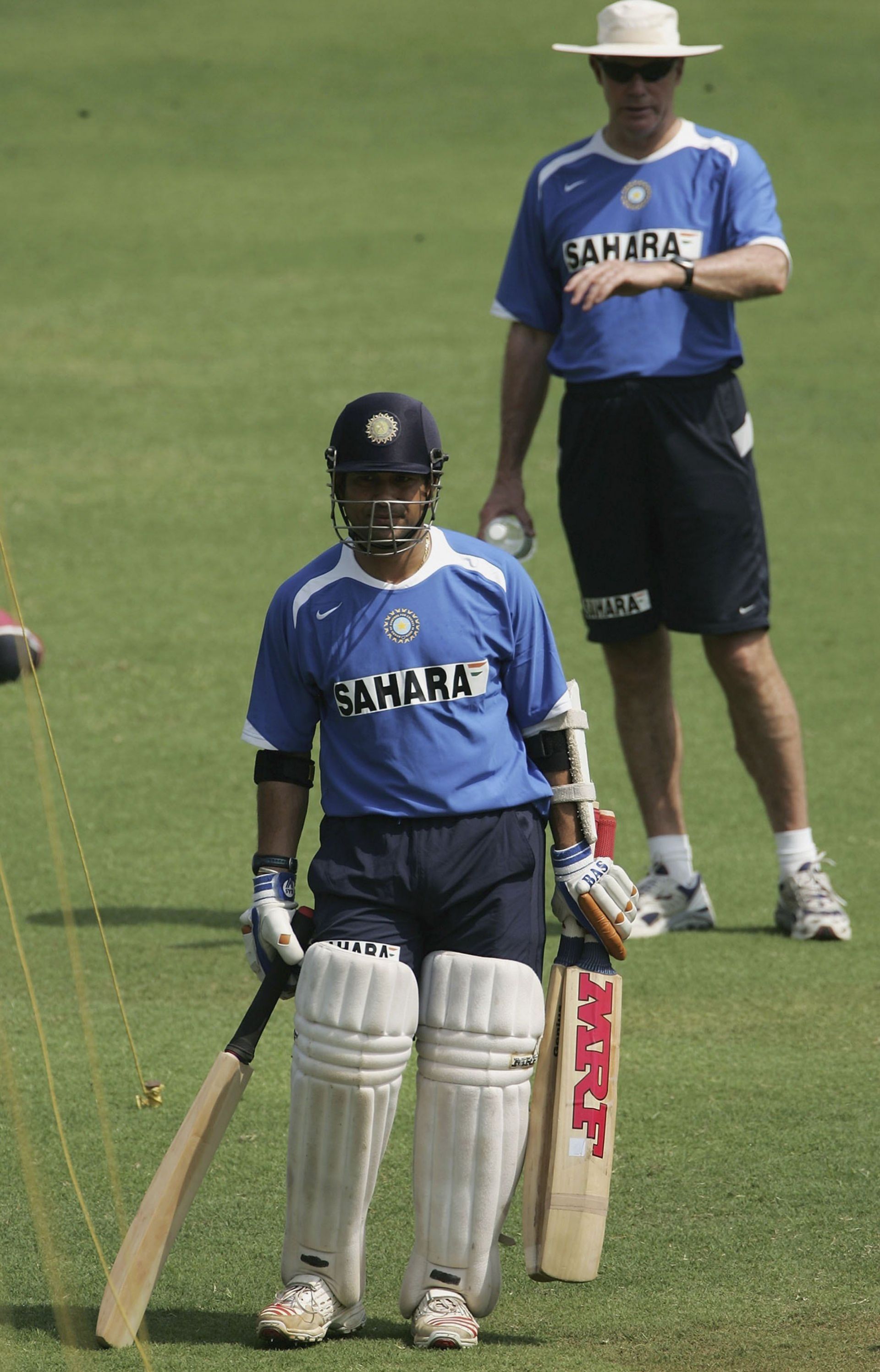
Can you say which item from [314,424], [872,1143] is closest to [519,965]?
[872,1143]

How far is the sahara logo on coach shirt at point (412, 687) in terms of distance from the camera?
3.49m

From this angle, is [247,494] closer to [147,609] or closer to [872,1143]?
[147,609]

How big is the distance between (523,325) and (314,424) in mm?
5382

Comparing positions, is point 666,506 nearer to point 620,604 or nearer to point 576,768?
point 620,604

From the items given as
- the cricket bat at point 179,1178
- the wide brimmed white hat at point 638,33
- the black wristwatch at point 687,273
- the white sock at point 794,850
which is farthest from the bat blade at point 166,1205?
the wide brimmed white hat at point 638,33

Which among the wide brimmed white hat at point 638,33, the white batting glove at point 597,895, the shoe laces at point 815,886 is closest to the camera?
the white batting glove at point 597,895

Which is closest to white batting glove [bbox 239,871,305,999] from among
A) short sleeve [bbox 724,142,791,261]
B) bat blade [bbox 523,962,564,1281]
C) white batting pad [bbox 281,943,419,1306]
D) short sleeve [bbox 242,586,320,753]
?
white batting pad [bbox 281,943,419,1306]

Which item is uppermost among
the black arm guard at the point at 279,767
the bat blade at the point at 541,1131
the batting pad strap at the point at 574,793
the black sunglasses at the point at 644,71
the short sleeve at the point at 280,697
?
the black sunglasses at the point at 644,71

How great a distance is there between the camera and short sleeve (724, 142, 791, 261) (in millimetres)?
5508

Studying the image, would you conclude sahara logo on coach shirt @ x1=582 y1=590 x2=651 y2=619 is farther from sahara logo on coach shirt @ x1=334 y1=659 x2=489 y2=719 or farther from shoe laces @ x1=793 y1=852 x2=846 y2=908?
sahara logo on coach shirt @ x1=334 y1=659 x2=489 y2=719

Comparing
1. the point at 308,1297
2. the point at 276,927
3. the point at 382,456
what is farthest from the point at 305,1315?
the point at 382,456

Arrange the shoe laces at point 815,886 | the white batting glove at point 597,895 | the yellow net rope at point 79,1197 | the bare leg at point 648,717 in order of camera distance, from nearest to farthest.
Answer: the yellow net rope at point 79,1197, the white batting glove at point 597,895, the shoe laces at point 815,886, the bare leg at point 648,717

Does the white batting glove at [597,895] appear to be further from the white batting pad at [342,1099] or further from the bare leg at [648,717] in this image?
the bare leg at [648,717]

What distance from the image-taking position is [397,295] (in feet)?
42.5
